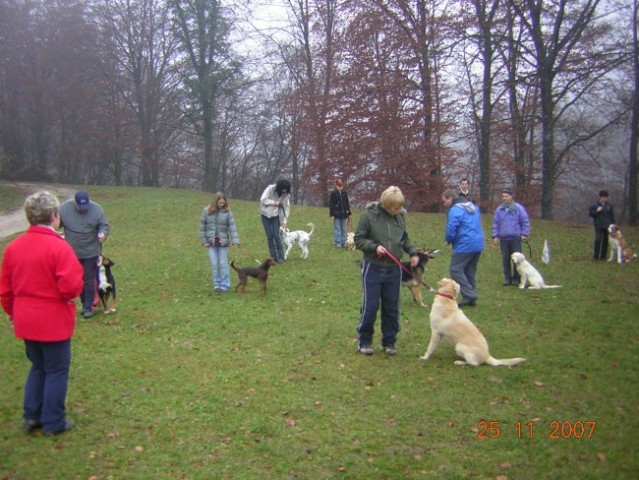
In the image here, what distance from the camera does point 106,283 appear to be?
879 cm

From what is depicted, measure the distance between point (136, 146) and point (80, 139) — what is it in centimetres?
359

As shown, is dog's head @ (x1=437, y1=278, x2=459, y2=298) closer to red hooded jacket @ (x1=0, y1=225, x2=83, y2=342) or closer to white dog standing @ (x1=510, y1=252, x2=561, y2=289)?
red hooded jacket @ (x1=0, y1=225, x2=83, y2=342)

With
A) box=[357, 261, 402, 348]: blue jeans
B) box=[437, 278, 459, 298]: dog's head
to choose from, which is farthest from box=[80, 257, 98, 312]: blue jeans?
box=[437, 278, 459, 298]: dog's head

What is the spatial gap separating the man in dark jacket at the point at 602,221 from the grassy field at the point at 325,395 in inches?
191

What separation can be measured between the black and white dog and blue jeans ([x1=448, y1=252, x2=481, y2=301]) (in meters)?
5.40

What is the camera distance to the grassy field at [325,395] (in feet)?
13.9

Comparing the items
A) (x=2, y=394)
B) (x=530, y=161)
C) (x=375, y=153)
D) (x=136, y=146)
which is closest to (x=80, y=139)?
(x=136, y=146)

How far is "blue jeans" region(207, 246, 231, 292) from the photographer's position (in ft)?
34.3

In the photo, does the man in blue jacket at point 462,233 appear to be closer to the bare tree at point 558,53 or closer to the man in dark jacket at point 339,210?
the man in dark jacket at point 339,210

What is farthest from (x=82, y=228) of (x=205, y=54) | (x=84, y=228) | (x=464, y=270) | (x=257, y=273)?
(x=205, y=54)

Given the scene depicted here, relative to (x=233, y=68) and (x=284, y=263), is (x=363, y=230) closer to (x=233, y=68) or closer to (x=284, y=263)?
(x=284, y=263)

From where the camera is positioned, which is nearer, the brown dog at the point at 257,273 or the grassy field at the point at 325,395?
the grassy field at the point at 325,395

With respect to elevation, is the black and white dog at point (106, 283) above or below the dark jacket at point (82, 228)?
below

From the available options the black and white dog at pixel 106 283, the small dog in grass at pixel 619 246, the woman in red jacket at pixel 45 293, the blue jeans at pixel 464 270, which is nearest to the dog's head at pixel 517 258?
the blue jeans at pixel 464 270
